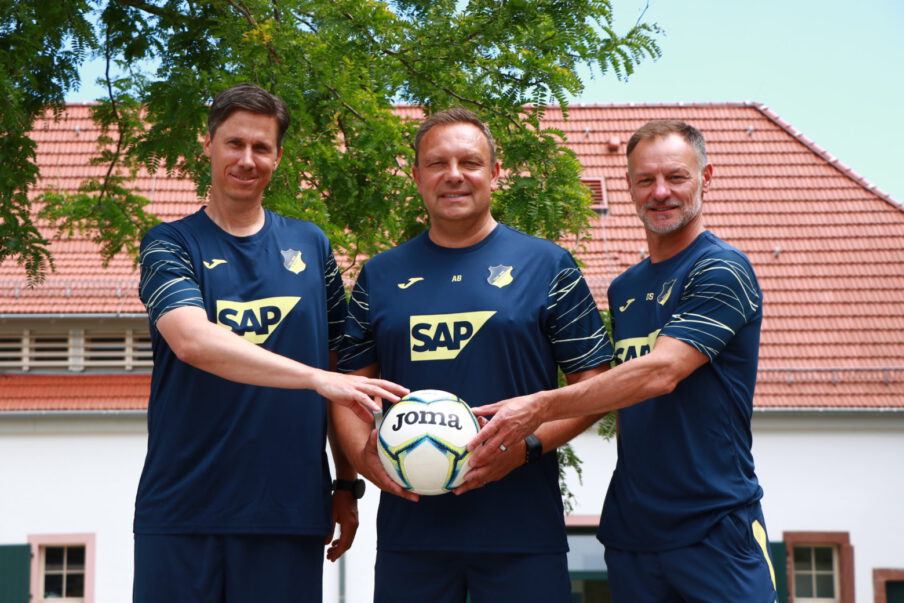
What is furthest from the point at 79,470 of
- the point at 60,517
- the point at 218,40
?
the point at 218,40

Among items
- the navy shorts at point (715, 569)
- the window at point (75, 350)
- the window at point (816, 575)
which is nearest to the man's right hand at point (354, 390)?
the navy shorts at point (715, 569)

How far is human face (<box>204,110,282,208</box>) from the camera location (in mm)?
3984

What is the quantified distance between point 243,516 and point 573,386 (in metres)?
1.36

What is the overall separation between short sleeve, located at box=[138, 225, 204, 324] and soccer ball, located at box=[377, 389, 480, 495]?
35.0 inches

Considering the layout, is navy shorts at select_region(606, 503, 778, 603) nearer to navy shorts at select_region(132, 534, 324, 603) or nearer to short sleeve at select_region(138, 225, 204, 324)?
navy shorts at select_region(132, 534, 324, 603)

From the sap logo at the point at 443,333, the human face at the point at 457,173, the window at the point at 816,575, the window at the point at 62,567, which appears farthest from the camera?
the window at the point at 816,575

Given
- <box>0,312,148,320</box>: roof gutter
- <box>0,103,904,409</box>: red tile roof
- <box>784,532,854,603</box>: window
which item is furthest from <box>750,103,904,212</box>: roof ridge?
<box>0,312,148,320</box>: roof gutter

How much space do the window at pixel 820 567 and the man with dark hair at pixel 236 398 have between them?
12.9 m

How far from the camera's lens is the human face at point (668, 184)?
13.5 feet

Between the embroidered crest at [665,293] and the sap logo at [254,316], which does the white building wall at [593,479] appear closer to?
the embroidered crest at [665,293]

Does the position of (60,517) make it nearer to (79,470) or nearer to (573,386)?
(79,470)

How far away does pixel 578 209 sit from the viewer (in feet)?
20.6

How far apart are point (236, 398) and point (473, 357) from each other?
0.95m

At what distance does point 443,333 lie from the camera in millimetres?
4020
